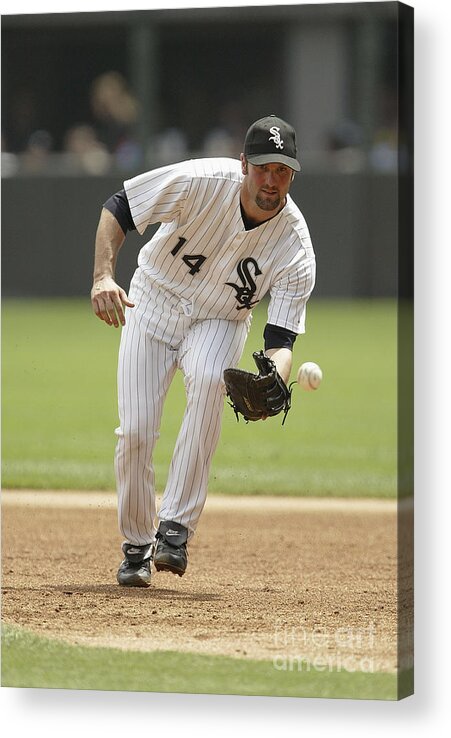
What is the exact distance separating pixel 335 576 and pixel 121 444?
1044 millimetres

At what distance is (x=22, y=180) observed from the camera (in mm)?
12875

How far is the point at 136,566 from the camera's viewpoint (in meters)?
4.57

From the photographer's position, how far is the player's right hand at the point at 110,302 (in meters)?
3.78

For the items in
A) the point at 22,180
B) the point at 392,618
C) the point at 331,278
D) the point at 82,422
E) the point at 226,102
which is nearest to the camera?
the point at 392,618

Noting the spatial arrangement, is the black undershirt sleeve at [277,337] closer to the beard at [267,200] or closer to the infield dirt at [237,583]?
the beard at [267,200]

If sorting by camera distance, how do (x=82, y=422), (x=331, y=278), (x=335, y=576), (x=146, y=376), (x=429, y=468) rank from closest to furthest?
(x=429, y=468) < (x=146, y=376) < (x=335, y=576) < (x=82, y=422) < (x=331, y=278)

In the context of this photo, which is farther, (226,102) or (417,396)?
(226,102)

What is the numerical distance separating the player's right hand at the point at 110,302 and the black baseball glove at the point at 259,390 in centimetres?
44


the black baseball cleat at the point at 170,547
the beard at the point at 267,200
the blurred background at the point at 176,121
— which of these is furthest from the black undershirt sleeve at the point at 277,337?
the blurred background at the point at 176,121

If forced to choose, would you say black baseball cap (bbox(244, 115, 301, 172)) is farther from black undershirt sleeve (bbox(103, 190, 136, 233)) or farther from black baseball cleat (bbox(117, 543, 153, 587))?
black baseball cleat (bbox(117, 543, 153, 587))

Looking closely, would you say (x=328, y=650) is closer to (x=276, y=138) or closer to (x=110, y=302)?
(x=110, y=302)

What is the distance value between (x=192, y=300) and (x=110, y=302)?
22.9 inches

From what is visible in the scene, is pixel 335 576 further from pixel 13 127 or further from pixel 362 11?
pixel 13 127

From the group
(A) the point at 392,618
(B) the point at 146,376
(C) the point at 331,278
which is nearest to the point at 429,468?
(A) the point at 392,618
